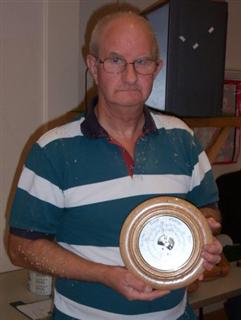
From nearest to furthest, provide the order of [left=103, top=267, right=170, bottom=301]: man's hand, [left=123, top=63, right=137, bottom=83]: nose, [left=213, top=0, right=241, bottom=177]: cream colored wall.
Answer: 1. [left=103, top=267, right=170, bottom=301]: man's hand
2. [left=123, top=63, right=137, bottom=83]: nose
3. [left=213, top=0, right=241, bottom=177]: cream colored wall

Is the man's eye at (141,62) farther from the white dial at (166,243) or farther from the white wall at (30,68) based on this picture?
the white wall at (30,68)

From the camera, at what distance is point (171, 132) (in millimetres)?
1284

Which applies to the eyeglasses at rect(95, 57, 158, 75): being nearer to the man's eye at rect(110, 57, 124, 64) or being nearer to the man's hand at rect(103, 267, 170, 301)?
the man's eye at rect(110, 57, 124, 64)

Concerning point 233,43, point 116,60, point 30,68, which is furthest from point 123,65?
point 233,43

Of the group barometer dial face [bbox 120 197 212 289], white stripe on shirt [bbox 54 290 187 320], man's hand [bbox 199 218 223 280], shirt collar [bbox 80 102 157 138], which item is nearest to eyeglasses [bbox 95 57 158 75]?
shirt collar [bbox 80 102 157 138]

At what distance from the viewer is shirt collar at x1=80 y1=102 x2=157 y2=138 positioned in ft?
3.94

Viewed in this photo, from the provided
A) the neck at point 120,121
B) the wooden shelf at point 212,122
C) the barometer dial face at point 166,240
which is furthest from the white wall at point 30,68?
the barometer dial face at point 166,240

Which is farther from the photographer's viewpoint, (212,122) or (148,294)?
(212,122)

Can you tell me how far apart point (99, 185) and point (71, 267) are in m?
0.20

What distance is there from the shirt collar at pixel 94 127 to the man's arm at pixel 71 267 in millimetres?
279

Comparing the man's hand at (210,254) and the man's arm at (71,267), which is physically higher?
the man's hand at (210,254)

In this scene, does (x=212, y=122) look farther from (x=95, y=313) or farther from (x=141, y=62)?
(x=95, y=313)

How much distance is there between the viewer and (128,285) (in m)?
1.03

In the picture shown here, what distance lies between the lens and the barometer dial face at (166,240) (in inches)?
42.1
